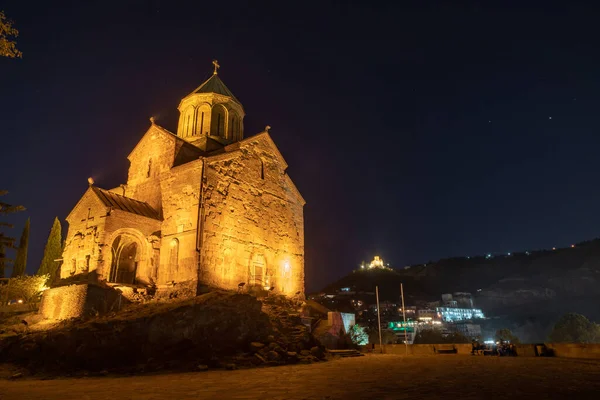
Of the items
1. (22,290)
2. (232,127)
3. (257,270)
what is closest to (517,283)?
(232,127)

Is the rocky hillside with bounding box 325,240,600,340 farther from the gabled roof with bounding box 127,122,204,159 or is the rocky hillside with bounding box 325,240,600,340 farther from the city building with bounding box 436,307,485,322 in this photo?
the gabled roof with bounding box 127,122,204,159

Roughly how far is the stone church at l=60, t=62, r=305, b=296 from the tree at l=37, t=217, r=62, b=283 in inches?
470

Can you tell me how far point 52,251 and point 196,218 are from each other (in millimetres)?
19665

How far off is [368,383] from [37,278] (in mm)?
25555

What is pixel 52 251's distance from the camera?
32.0m

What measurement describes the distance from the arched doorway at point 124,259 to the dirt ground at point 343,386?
859 centimetres

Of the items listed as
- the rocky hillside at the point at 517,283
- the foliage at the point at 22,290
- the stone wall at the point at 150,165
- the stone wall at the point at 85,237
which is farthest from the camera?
the rocky hillside at the point at 517,283

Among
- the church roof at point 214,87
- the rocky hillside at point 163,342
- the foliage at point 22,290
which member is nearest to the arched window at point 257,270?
the rocky hillside at point 163,342

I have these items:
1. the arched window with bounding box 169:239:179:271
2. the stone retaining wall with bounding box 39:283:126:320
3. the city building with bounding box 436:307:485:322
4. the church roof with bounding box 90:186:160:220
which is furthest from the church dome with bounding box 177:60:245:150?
the city building with bounding box 436:307:485:322

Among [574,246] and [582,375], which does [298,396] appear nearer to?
[582,375]

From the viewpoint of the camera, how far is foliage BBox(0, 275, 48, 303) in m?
24.4

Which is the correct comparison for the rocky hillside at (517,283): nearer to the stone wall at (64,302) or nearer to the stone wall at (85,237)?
the stone wall at (85,237)

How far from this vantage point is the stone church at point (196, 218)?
1961 cm

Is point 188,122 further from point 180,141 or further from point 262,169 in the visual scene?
point 262,169
